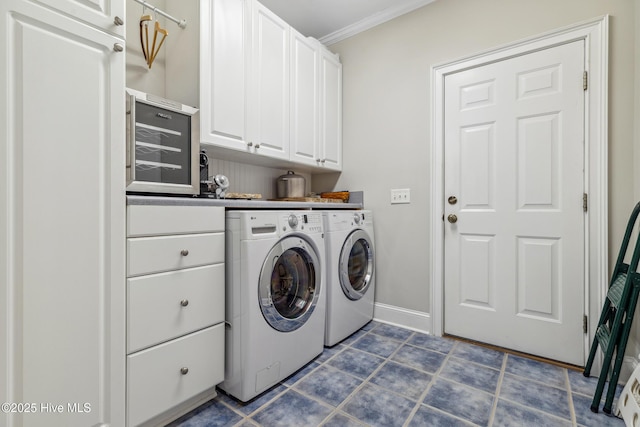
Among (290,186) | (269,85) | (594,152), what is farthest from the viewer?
(290,186)

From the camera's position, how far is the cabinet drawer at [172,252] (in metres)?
1.11

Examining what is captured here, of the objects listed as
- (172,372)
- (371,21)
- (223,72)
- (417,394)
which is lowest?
(417,394)

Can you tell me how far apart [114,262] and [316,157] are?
1664 millimetres

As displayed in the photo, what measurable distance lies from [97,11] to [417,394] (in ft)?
6.88

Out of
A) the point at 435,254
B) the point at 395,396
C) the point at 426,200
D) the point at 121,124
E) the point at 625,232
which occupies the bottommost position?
the point at 395,396

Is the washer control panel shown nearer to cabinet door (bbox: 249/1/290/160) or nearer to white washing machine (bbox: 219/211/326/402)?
white washing machine (bbox: 219/211/326/402)

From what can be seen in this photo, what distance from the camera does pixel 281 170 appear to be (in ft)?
8.60

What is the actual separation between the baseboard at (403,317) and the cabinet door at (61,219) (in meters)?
1.85

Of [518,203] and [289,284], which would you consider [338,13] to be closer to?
[518,203]

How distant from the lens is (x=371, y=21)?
2.44 meters

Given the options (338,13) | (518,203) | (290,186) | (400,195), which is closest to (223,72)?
(290,186)

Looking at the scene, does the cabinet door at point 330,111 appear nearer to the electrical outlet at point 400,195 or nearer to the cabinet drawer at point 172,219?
the electrical outlet at point 400,195

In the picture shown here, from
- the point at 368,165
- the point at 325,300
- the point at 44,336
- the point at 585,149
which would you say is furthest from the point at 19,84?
the point at 585,149

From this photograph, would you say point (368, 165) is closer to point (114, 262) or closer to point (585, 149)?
point (585, 149)
